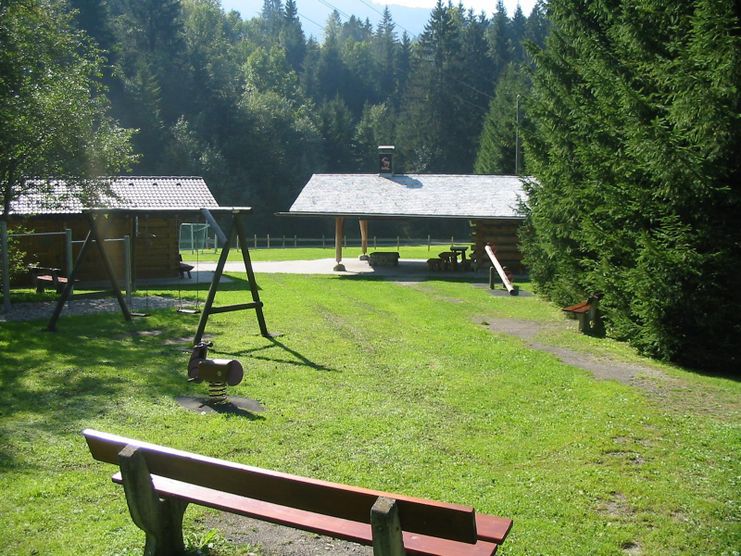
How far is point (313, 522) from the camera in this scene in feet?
12.8

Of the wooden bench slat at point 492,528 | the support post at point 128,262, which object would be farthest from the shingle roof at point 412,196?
the wooden bench slat at point 492,528

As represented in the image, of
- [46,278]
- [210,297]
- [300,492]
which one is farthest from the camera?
[46,278]

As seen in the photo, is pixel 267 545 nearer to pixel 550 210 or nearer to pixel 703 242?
pixel 703 242

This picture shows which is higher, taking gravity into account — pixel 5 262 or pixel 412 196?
pixel 412 196

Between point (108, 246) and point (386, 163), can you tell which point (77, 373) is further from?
point (386, 163)

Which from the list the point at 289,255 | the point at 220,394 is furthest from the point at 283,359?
the point at 289,255

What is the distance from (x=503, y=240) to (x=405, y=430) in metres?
22.0

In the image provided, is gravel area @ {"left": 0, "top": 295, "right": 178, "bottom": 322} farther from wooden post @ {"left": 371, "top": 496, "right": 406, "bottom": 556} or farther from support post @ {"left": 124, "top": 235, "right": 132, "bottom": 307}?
wooden post @ {"left": 371, "top": 496, "right": 406, "bottom": 556}

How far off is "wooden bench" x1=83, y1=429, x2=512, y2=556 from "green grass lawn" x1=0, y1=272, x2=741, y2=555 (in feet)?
2.32

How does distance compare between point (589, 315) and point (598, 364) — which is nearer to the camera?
point (598, 364)

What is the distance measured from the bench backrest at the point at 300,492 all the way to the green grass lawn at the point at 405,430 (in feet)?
3.63

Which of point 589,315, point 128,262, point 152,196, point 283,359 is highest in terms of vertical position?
point 152,196

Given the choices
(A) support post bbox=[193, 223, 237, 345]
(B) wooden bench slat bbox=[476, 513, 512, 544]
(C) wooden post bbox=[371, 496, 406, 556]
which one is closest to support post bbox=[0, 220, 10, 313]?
(A) support post bbox=[193, 223, 237, 345]

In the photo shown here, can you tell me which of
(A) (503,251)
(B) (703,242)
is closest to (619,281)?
(B) (703,242)
